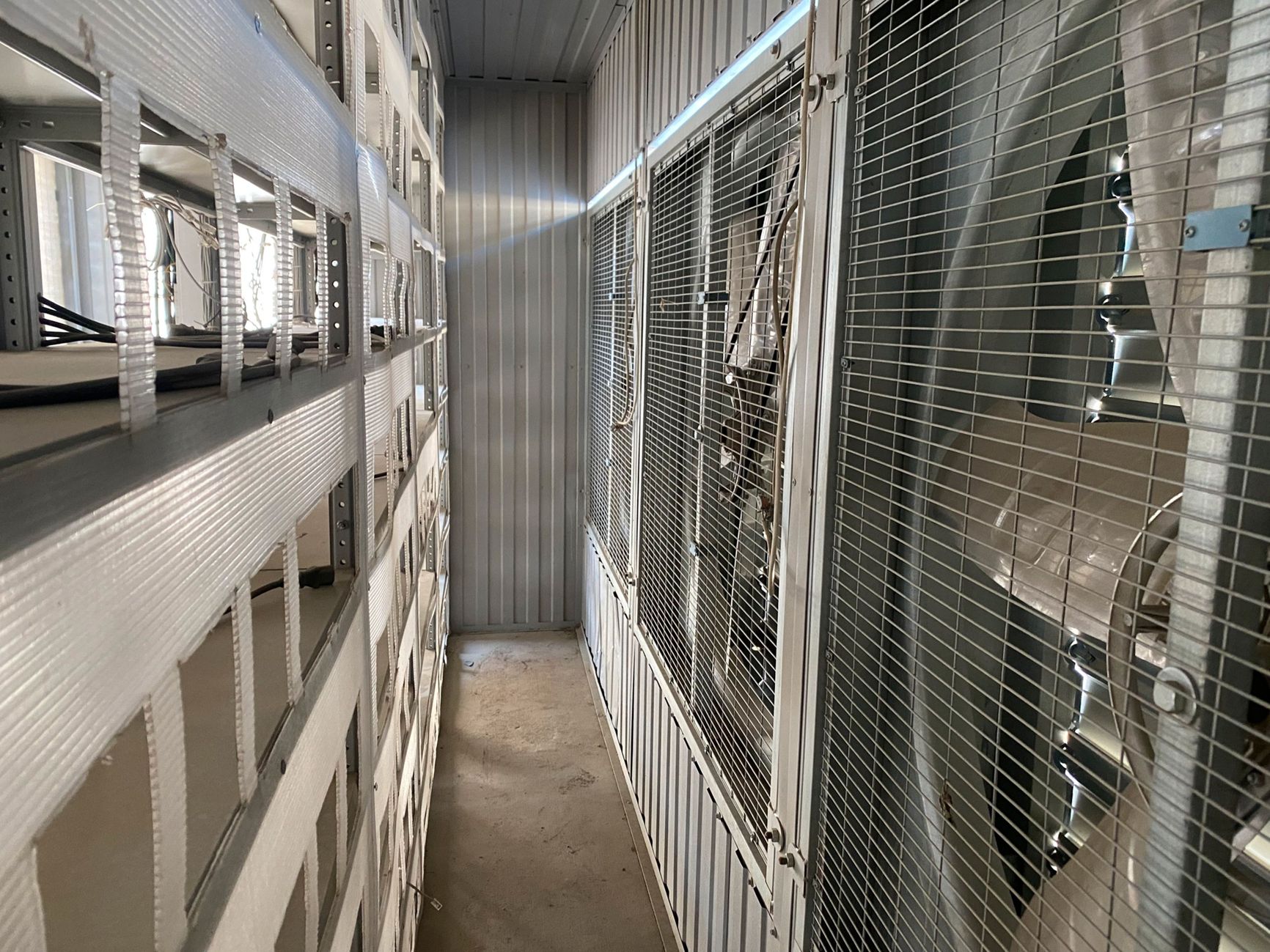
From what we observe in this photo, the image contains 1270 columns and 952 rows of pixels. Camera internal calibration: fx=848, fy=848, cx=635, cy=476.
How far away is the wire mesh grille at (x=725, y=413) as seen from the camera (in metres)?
1.92

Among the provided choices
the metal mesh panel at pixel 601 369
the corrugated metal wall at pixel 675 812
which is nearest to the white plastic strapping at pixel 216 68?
the corrugated metal wall at pixel 675 812

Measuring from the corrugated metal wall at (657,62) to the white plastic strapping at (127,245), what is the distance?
4.81 feet

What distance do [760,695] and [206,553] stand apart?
150 centimetres

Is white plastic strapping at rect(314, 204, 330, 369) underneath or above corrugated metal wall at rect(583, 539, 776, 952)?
above

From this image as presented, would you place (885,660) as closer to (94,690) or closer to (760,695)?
(760,695)

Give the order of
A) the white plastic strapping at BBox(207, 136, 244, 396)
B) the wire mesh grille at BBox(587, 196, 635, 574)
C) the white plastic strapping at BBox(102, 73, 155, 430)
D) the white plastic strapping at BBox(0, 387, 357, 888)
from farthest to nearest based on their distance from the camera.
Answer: the wire mesh grille at BBox(587, 196, 635, 574), the white plastic strapping at BBox(207, 136, 244, 396), the white plastic strapping at BBox(102, 73, 155, 430), the white plastic strapping at BBox(0, 387, 357, 888)

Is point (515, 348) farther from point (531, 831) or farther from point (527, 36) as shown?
point (531, 831)

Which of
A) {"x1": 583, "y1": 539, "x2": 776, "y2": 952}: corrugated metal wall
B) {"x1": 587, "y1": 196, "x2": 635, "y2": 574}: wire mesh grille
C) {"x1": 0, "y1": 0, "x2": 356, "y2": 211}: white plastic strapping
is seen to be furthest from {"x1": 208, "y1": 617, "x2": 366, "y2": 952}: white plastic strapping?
{"x1": 587, "y1": 196, "x2": 635, "y2": 574}: wire mesh grille

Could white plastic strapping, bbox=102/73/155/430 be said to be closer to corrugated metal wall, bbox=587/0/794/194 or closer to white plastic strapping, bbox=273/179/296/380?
white plastic strapping, bbox=273/179/296/380

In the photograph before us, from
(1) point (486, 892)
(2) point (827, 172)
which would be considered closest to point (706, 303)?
(2) point (827, 172)

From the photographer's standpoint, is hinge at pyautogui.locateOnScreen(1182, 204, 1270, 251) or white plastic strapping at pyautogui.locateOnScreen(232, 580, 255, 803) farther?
white plastic strapping at pyautogui.locateOnScreen(232, 580, 255, 803)

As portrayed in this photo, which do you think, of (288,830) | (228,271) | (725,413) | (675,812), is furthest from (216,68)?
(675,812)

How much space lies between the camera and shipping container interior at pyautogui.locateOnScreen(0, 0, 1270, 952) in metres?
0.67

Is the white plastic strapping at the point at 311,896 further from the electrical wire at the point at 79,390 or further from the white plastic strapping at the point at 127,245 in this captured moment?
the white plastic strapping at the point at 127,245
